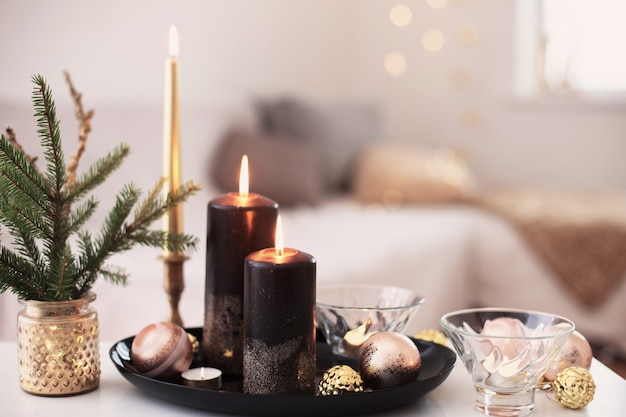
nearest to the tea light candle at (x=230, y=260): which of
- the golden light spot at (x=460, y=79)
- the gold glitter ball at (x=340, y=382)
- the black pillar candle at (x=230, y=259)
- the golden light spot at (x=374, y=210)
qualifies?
the black pillar candle at (x=230, y=259)

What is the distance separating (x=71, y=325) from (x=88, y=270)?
6 centimetres

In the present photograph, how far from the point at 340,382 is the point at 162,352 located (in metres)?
0.19

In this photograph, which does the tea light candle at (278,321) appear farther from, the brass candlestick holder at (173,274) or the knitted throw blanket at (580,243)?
the knitted throw blanket at (580,243)

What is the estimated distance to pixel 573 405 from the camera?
849 mm

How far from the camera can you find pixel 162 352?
2.89ft

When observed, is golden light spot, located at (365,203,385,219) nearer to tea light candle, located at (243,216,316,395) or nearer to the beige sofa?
the beige sofa

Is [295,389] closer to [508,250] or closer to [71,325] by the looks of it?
[71,325]

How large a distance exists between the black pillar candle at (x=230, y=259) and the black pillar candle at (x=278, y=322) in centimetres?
8

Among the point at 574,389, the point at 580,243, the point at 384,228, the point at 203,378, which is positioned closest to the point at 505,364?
the point at 574,389

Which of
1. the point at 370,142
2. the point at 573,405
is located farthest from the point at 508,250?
the point at 573,405

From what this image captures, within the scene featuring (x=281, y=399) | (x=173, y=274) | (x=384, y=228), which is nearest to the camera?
(x=281, y=399)

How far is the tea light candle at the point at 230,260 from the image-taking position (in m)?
0.89

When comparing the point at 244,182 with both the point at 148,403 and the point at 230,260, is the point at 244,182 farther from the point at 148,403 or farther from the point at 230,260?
the point at 148,403

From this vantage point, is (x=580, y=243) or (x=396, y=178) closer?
(x=580, y=243)
